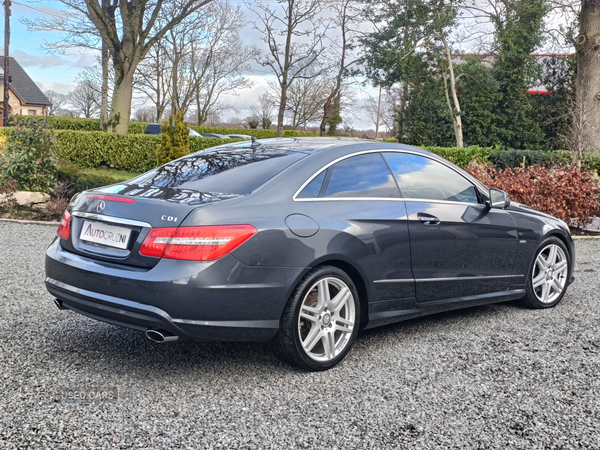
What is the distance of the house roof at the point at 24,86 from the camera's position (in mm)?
70312

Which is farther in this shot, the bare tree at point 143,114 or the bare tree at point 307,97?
the bare tree at point 143,114

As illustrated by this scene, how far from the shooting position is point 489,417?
313 centimetres

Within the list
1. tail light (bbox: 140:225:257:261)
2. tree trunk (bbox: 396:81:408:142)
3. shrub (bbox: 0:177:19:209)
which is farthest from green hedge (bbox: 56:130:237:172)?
tree trunk (bbox: 396:81:408:142)

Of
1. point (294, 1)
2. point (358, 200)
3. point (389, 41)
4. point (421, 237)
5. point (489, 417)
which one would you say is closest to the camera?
point (489, 417)

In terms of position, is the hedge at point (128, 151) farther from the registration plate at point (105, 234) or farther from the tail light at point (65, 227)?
the registration plate at point (105, 234)

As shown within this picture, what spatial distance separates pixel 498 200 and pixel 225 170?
2456mm

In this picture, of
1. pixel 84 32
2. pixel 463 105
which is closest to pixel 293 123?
pixel 463 105

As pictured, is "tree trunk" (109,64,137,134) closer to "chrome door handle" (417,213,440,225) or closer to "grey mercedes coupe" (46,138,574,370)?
"grey mercedes coupe" (46,138,574,370)

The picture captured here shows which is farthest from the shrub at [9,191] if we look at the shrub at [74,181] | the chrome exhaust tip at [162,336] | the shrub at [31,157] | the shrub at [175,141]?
the chrome exhaust tip at [162,336]

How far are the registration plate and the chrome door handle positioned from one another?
2092 mm

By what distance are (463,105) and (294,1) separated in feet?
34.2

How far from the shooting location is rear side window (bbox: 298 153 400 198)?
386 cm

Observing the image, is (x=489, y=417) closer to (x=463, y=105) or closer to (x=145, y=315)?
(x=145, y=315)

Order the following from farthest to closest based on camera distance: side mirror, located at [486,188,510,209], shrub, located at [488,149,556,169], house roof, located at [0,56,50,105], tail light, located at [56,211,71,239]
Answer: house roof, located at [0,56,50,105]
shrub, located at [488,149,556,169]
side mirror, located at [486,188,510,209]
tail light, located at [56,211,71,239]
